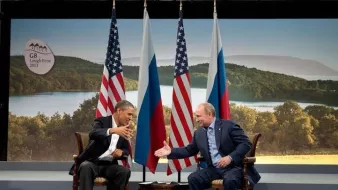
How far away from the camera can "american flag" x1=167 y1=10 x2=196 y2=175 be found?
24.9ft

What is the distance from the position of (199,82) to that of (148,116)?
288 centimetres

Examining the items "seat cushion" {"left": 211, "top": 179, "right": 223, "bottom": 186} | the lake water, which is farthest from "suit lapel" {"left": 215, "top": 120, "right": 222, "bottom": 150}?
the lake water

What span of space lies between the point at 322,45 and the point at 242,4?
1550mm

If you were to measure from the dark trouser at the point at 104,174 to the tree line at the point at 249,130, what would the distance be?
335cm

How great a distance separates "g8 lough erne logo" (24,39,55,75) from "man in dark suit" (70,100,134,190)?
3817 mm

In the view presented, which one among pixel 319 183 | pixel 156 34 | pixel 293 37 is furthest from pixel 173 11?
pixel 319 183

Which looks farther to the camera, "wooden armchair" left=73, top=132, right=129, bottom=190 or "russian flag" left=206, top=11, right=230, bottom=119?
"russian flag" left=206, top=11, right=230, bottom=119

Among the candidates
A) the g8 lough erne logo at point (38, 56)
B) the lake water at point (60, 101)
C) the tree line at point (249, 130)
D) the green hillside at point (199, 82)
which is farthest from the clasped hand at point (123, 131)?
the g8 lough erne logo at point (38, 56)

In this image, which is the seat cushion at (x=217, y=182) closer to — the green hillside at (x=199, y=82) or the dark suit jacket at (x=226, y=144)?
the dark suit jacket at (x=226, y=144)

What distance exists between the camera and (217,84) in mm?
7848

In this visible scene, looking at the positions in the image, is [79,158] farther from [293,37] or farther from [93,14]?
[293,37]

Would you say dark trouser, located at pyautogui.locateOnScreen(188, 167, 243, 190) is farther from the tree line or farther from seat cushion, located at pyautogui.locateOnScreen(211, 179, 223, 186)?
the tree line

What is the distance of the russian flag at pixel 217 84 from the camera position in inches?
305

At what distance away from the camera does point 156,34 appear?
10.3 metres
